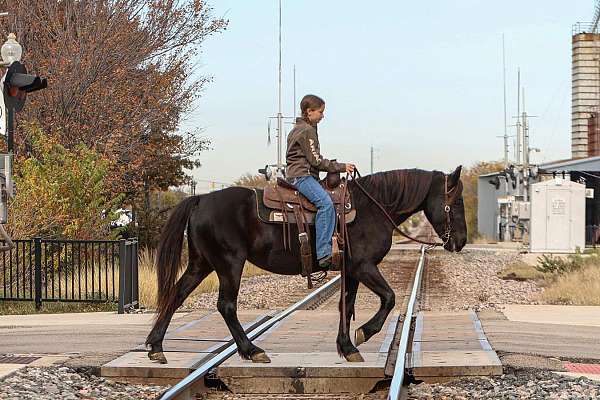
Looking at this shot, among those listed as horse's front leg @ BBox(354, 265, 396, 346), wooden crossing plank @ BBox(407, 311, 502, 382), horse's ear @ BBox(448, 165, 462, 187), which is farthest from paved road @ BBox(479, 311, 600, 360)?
horse's ear @ BBox(448, 165, 462, 187)

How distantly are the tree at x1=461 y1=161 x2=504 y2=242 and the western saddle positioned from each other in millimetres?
59128

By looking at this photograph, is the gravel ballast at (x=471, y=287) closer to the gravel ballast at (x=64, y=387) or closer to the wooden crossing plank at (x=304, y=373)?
the wooden crossing plank at (x=304, y=373)

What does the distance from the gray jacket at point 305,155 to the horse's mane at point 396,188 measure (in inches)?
17.0

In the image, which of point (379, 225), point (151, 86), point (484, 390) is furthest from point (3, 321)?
point (151, 86)

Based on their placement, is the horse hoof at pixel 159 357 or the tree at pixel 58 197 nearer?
the horse hoof at pixel 159 357

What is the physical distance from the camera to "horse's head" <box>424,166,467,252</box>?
10875 millimetres

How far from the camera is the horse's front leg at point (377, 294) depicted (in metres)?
10.4

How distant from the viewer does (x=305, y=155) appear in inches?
412

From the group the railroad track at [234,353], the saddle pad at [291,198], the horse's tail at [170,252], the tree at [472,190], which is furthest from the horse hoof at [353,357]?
the tree at [472,190]

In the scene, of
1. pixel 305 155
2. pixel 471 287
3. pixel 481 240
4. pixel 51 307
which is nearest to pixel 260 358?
pixel 305 155

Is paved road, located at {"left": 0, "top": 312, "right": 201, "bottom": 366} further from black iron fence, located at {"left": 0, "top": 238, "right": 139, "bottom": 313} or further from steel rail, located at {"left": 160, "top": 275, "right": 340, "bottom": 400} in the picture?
steel rail, located at {"left": 160, "top": 275, "right": 340, "bottom": 400}

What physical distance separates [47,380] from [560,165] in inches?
2297

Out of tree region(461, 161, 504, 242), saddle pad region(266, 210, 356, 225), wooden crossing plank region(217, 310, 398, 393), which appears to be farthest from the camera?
tree region(461, 161, 504, 242)

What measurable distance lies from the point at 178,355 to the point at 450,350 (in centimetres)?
285
